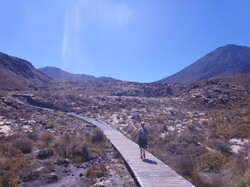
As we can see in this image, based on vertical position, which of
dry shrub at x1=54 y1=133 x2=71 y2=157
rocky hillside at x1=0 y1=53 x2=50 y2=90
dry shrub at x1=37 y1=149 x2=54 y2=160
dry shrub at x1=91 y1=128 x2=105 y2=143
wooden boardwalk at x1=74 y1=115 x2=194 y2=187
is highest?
rocky hillside at x1=0 y1=53 x2=50 y2=90

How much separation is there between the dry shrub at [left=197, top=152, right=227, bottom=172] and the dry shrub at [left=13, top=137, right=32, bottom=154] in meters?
10.3

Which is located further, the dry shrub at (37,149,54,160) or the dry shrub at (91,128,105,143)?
the dry shrub at (91,128,105,143)

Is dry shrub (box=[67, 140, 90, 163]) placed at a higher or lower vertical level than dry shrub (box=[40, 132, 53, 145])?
lower

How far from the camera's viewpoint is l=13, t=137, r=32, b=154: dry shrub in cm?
2122

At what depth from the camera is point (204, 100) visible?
196 feet

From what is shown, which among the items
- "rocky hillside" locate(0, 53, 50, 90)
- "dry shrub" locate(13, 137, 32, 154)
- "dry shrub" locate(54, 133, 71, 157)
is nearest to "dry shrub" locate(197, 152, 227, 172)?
"dry shrub" locate(54, 133, 71, 157)

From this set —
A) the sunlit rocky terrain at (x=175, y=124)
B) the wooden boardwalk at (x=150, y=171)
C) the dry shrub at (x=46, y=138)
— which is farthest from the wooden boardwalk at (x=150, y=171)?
the dry shrub at (x=46, y=138)

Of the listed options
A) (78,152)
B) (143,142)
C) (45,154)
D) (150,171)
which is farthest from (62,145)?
(150,171)

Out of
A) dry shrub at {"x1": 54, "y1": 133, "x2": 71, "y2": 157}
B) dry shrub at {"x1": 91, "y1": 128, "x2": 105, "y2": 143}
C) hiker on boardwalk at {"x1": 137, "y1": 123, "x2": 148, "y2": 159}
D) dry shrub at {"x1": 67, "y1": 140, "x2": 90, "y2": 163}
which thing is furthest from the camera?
dry shrub at {"x1": 91, "y1": 128, "x2": 105, "y2": 143}

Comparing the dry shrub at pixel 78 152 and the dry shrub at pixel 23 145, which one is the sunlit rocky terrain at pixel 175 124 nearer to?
the dry shrub at pixel 23 145

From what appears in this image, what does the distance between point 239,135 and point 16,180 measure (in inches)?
746

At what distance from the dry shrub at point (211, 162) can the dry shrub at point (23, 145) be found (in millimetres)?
10273

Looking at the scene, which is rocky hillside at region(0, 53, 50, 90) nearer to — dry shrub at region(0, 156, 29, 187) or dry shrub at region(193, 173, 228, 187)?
dry shrub at region(0, 156, 29, 187)

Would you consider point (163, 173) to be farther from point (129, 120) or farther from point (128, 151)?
point (129, 120)
